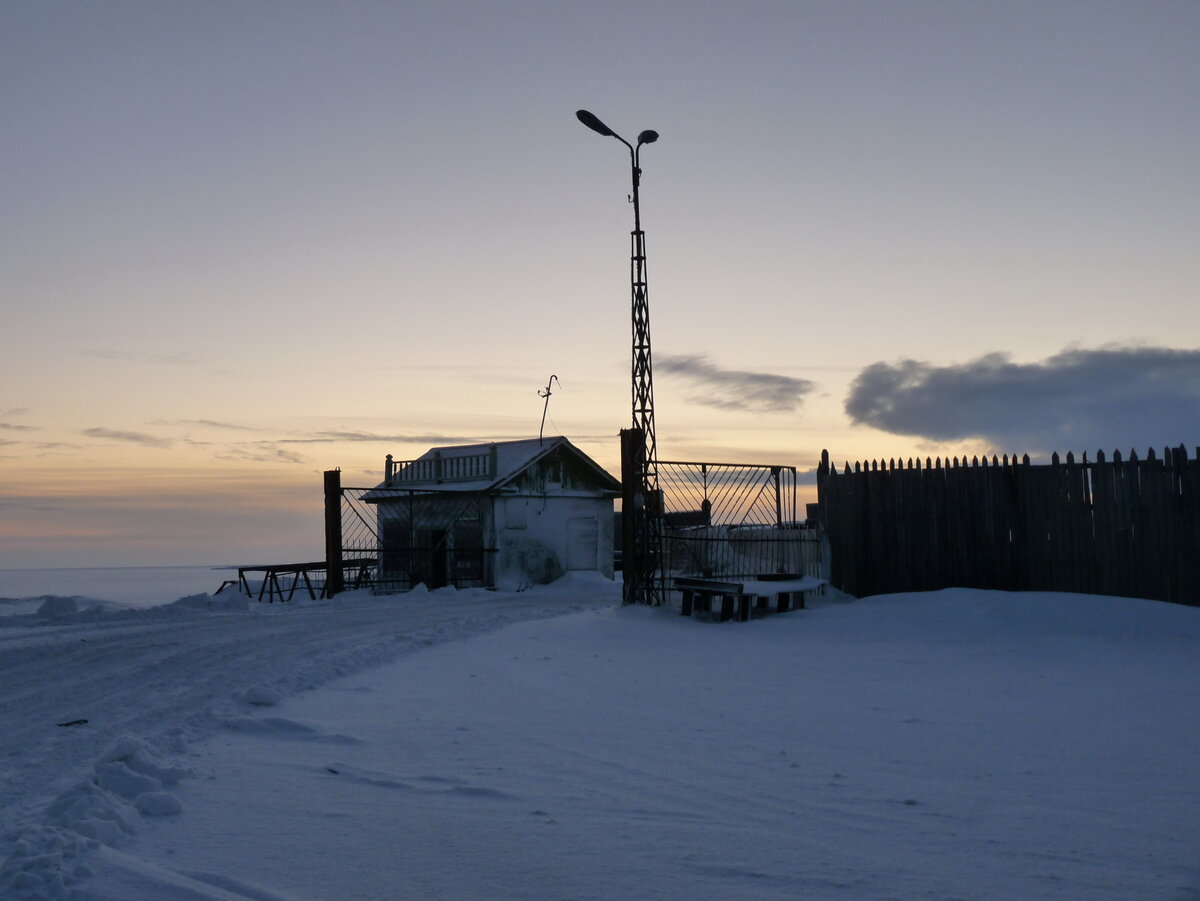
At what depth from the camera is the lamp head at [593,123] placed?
18141 millimetres

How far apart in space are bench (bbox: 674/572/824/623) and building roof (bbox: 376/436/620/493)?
15.2 m

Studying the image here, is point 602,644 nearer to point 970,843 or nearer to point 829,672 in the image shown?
point 829,672

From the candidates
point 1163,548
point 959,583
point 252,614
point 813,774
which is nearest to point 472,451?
point 252,614

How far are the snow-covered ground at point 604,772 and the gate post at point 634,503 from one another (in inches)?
198

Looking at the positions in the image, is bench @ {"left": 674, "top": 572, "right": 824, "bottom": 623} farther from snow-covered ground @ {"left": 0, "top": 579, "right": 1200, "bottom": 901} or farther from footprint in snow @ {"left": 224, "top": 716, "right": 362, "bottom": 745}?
footprint in snow @ {"left": 224, "top": 716, "right": 362, "bottom": 745}

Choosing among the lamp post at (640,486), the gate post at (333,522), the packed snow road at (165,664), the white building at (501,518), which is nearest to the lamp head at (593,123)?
the lamp post at (640,486)

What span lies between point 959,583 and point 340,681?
10514 millimetres

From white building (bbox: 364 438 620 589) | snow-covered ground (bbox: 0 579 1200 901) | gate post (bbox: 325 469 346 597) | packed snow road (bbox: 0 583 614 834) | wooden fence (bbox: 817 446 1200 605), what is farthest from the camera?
white building (bbox: 364 438 620 589)

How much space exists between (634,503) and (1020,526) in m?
6.39

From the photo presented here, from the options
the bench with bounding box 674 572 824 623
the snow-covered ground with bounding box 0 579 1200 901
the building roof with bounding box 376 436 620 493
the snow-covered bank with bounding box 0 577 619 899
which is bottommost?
the snow-covered ground with bounding box 0 579 1200 901

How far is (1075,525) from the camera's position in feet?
49.4

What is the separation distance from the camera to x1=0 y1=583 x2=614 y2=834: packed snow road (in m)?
7.18

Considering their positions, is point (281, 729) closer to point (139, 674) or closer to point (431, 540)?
point (139, 674)

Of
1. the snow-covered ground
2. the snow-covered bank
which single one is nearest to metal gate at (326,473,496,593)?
the snow-covered bank
